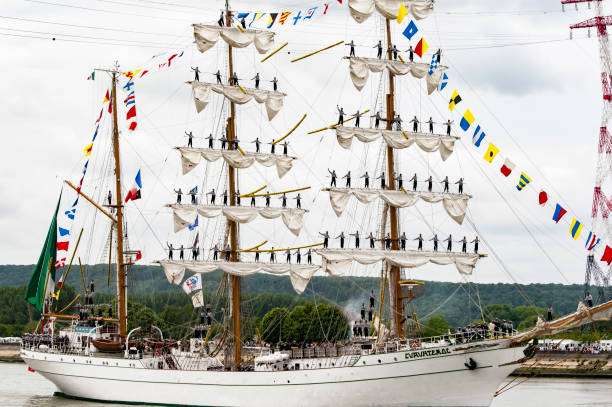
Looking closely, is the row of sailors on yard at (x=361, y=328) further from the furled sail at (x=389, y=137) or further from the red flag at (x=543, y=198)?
the red flag at (x=543, y=198)

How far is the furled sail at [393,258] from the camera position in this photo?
47.7 metres

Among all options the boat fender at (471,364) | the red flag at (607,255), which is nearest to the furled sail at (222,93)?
the boat fender at (471,364)

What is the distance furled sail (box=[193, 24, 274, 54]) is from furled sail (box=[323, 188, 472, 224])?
958 centimetres

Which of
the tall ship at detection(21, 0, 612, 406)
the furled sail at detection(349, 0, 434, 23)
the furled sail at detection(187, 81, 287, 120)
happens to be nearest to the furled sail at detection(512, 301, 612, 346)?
the tall ship at detection(21, 0, 612, 406)

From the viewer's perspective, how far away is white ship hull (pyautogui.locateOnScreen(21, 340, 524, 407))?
4306 centimetres

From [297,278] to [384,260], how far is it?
5133 millimetres

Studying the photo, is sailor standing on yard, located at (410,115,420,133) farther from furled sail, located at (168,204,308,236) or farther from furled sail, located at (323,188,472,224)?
furled sail, located at (168,204,308,236)

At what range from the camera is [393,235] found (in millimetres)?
48938

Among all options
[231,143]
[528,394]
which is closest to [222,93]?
[231,143]

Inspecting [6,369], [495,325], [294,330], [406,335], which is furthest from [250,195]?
[6,369]

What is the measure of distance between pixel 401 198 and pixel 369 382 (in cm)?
1040

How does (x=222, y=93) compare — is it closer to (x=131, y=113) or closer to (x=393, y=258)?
(x=131, y=113)

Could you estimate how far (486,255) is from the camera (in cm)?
4862

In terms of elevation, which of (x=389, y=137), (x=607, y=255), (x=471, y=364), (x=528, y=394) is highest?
(x=389, y=137)
